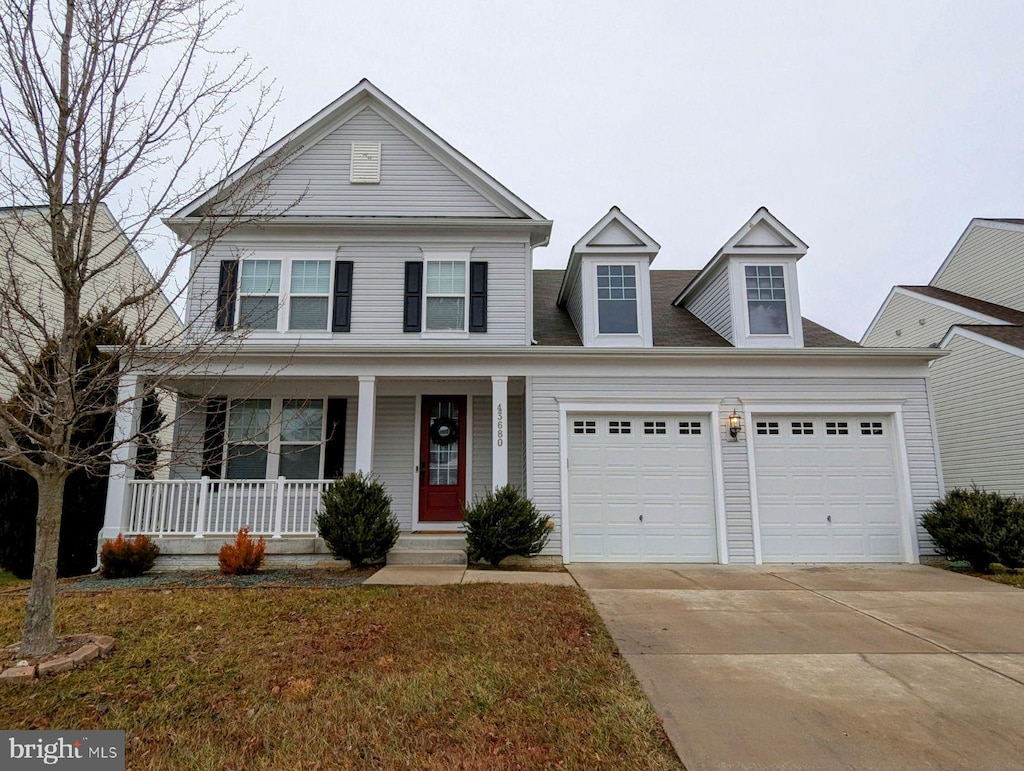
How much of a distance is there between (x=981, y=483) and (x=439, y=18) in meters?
16.0

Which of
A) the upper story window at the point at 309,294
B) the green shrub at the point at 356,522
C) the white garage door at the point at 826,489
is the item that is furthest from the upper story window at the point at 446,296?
the white garage door at the point at 826,489

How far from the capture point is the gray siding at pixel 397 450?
982cm

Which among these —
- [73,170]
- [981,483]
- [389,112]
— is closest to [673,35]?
[389,112]

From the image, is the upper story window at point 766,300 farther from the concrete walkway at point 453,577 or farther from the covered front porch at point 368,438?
the concrete walkway at point 453,577

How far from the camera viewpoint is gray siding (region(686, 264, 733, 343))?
1023cm

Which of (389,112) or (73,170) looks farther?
(389,112)

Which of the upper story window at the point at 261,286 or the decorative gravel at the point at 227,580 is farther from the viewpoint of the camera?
the upper story window at the point at 261,286

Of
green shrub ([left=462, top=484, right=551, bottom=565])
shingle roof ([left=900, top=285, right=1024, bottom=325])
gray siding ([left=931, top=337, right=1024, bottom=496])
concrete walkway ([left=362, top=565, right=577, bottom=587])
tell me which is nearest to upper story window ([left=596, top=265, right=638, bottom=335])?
green shrub ([left=462, top=484, right=551, bottom=565])

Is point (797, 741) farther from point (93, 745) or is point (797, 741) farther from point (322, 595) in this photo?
point (322, 595)

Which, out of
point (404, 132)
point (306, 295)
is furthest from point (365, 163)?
point (306, 295)

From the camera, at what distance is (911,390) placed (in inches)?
356

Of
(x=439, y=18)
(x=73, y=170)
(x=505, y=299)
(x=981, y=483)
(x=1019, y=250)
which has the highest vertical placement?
(x=439, y=18)

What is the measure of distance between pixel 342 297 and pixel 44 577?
21.6 feet

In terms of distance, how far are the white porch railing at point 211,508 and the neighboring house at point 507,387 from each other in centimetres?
6
